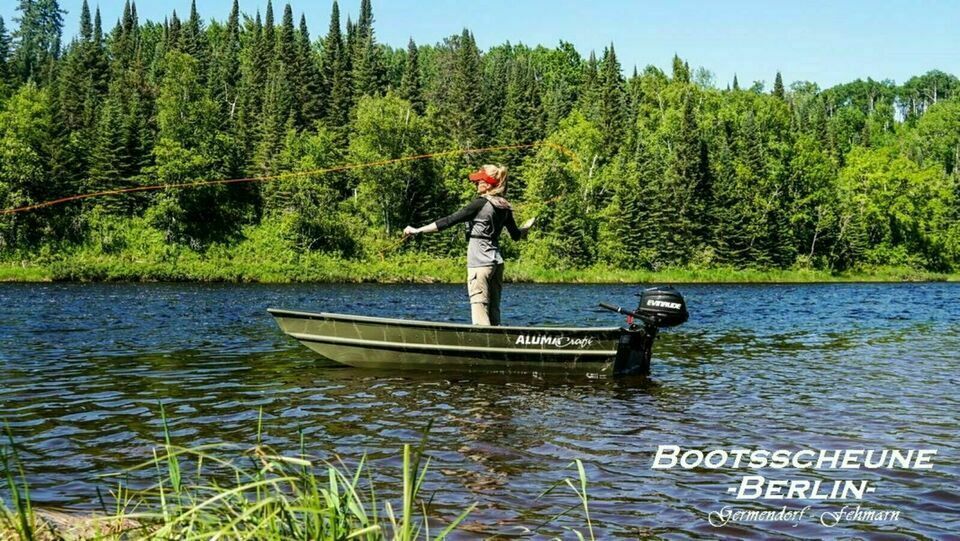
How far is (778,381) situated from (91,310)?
21.4m

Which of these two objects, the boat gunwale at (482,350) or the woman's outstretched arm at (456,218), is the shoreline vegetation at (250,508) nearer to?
the woman's outstretched arm at (456,218)

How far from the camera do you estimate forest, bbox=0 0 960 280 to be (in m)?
63.6

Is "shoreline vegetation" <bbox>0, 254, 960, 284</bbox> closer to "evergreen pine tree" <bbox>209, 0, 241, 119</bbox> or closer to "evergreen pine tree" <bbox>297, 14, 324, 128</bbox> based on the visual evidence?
"evergreen pine tree" <bbox>297, 14, 324, 128</bbox>

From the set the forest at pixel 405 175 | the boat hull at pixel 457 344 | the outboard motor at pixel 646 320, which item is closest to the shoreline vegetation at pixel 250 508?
the boat hull at pixel 457 344

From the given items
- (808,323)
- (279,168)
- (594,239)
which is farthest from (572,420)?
(279,168)

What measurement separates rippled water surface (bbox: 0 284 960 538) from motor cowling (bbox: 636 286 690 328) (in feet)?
3.09

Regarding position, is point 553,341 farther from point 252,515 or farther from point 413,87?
point 413,87

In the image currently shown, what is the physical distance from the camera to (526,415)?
10.4 meters

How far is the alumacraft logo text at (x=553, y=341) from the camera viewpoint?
13164 mm

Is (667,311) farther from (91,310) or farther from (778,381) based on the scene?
(91,310)

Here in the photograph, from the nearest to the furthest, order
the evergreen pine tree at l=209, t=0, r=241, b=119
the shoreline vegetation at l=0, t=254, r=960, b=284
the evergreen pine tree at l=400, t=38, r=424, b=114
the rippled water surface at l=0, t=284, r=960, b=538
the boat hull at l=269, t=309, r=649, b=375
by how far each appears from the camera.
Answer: the rippled water surface at l=0, t=284, r=960, b=538
the boat hull at l=269, t=309, r=649, b=375
the shoreline vegetation at l=0, t=254, r=960, b=284
the evergreen pine tree at l=400, t=38, r=424, b=114
the evergreen pine tree at l=209, t=0, r=241, b=119

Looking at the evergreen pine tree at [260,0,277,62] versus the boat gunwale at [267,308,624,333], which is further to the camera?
the evergreen pine tree at [260,0,277,62]

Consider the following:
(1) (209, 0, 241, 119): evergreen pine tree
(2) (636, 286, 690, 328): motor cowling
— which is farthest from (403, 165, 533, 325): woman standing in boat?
(1) (209, 0, 241, 119): evergreen pine tree

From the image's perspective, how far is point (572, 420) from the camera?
396 inches
